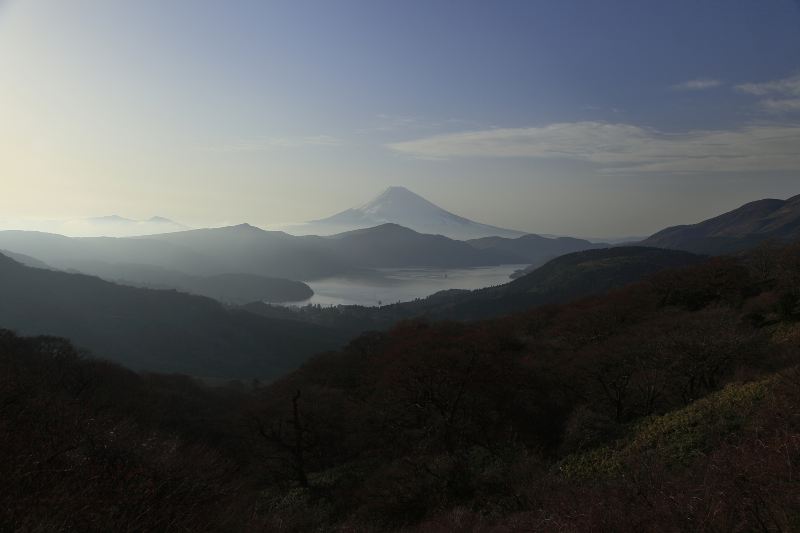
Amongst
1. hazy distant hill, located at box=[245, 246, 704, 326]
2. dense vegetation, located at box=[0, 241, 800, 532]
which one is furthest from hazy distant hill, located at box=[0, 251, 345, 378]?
dense vegetation, located at box=[0, 241, 800, 532]

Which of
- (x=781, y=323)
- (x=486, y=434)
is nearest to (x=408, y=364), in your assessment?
(x=486, y=434)

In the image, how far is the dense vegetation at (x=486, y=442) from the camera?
7.55 metres

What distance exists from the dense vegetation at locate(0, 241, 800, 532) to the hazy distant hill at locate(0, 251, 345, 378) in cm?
8908

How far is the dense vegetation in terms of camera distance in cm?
755

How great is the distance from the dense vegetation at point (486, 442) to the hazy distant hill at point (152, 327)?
8908 cm

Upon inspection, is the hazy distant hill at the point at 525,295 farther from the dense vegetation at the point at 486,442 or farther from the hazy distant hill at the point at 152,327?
the dense vegetation at the point at 486,442

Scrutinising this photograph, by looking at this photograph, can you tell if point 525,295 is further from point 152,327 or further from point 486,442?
point 486,442

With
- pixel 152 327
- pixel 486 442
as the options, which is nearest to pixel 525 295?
pixel 152 327

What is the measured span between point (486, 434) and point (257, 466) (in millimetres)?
12255

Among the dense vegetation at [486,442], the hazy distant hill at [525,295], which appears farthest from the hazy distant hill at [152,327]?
the dense vegetation at [486,442]

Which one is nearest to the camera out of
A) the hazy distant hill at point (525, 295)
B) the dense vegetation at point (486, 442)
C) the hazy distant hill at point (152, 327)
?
the dense vegetation at point (486, 442)

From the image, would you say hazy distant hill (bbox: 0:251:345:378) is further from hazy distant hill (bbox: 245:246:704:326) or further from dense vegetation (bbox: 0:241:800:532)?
dense vegetation (bbox: 0:241:800:532)

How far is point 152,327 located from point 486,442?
133811mm

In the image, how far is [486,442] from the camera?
18672 mm
